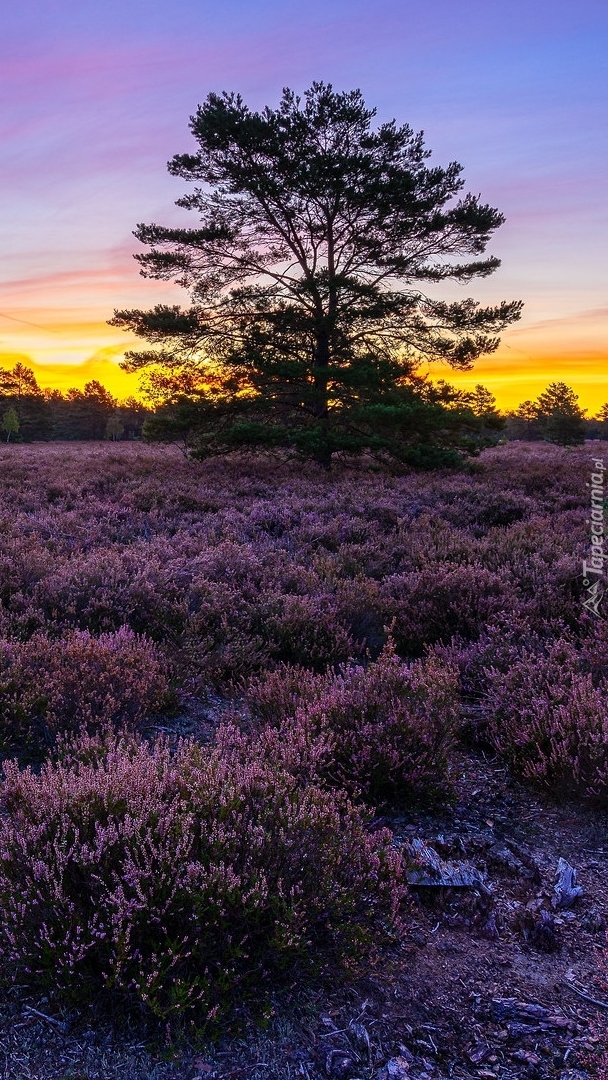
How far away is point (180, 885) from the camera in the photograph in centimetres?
210

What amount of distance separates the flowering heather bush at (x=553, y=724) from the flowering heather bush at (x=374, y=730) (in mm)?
333

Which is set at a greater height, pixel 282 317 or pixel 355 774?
pixel 282 317

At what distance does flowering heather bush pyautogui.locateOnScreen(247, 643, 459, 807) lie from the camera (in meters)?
3.22

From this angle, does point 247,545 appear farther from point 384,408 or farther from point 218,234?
point 218,234

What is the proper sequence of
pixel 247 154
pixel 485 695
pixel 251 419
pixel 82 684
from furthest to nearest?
pixel 251 419 < pixel 247 154 < pixel 485 695 < pixel 82 684

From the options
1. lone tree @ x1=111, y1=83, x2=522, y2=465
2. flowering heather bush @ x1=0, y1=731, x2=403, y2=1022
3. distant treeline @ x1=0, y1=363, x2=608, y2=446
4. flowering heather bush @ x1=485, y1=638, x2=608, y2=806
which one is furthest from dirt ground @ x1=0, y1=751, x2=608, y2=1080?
distant treeline @ x1=0, y1=363, x2=608, y2=446

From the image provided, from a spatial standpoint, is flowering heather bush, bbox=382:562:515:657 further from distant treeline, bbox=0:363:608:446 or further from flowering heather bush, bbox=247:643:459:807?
distant treeline, bbox=0:363:608:446

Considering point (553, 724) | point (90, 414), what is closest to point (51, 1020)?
point (553, 724)

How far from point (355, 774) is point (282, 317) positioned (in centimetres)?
1514

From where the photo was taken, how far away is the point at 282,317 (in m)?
16.5

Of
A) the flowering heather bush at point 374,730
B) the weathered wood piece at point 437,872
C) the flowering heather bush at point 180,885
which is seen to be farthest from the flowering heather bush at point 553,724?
the flowering heather bush at point 180,885

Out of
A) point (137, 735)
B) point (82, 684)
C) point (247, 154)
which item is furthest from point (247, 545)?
point (247, 154)

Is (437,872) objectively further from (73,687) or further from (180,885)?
(73,687)

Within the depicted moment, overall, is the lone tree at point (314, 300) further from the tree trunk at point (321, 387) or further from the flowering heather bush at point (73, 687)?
the flowering heather bush at point (73, 687)
